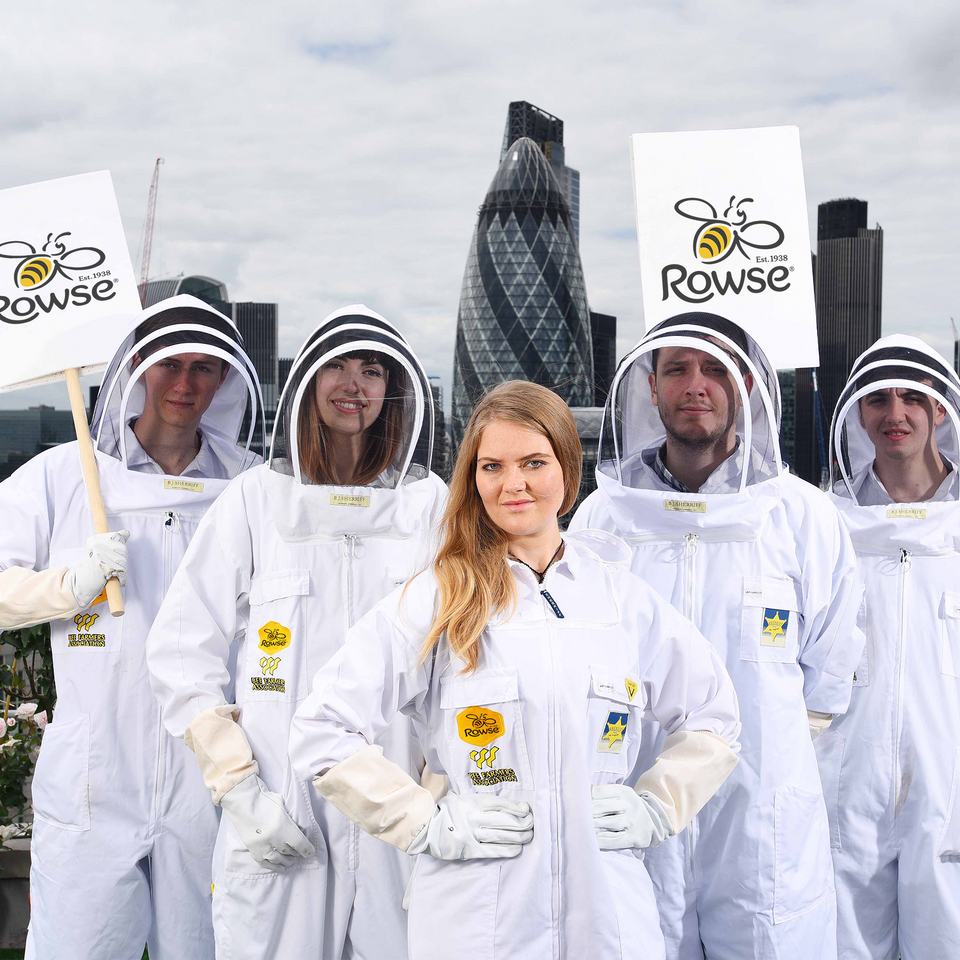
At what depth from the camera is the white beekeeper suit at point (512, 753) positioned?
2.24 meters

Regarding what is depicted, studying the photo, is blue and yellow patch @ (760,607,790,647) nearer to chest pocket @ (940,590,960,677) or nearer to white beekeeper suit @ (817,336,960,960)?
white beekeeper suit @ (817,336,960,960)

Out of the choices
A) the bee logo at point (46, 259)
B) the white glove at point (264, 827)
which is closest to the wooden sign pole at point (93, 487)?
the bee logo at point (46, 259)

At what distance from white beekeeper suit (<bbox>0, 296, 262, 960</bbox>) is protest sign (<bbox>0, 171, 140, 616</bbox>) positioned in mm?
601

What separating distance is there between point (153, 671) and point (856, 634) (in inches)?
99.7

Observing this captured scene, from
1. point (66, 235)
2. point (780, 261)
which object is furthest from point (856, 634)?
point (66, 235)

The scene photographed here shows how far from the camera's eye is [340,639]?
3006 millimetres

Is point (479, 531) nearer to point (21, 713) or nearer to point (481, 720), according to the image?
point (481, 720)

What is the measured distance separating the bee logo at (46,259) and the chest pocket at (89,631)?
1.41 meters

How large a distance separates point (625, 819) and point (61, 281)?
3389mm

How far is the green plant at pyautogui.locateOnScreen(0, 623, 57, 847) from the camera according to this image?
442cm

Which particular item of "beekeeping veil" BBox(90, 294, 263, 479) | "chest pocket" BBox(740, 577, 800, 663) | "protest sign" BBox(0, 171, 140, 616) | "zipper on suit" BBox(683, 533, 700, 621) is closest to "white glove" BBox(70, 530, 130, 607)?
"beekeeping veil" BBox(90, 294, 263, 479)

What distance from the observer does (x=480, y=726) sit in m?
2.29

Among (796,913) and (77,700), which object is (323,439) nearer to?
(77,700)

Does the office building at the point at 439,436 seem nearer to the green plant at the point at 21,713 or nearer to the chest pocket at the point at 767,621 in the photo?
the chest pocket at the point at 767,621
